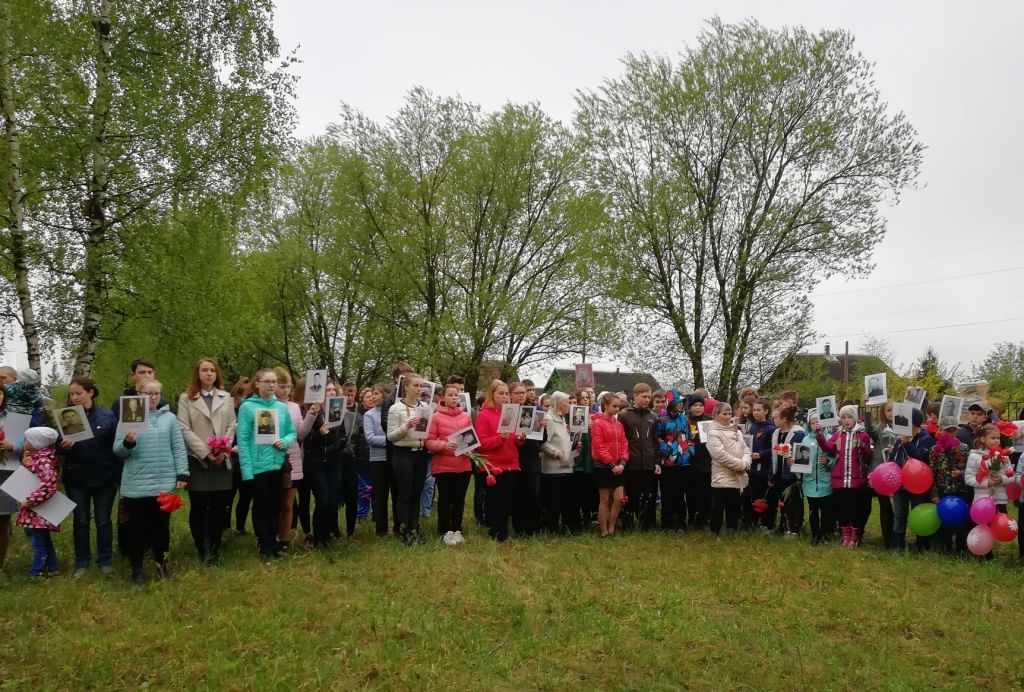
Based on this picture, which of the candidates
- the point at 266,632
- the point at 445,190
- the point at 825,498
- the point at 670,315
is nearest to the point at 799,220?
the point at 670,315

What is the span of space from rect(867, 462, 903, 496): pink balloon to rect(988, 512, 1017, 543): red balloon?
0.99 metres

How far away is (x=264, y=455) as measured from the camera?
742 centimetres

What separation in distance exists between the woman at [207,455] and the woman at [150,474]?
1.08 ft

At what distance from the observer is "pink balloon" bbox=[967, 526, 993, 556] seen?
26.7 ft

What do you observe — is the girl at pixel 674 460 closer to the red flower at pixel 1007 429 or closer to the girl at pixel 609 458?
the girl at pixel 609 458

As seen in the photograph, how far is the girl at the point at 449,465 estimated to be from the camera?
8523mm

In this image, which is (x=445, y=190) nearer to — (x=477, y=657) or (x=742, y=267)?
(x=742, y=267)

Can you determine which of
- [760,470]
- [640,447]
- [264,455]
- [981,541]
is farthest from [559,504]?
[981,541]

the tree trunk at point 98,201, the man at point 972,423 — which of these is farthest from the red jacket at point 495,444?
Result: the tree trunk at point 98,201

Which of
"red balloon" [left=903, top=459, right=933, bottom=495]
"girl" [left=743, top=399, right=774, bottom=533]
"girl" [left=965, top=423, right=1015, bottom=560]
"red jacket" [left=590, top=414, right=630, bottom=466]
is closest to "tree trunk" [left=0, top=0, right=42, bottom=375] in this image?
"red jacket" [left=590, top=414, right=630, bottom=466]

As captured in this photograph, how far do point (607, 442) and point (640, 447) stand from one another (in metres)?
0.53

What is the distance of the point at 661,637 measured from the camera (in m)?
5.58

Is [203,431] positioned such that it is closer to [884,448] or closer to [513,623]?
[513,623]

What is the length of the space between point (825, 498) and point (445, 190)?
1815 cm
